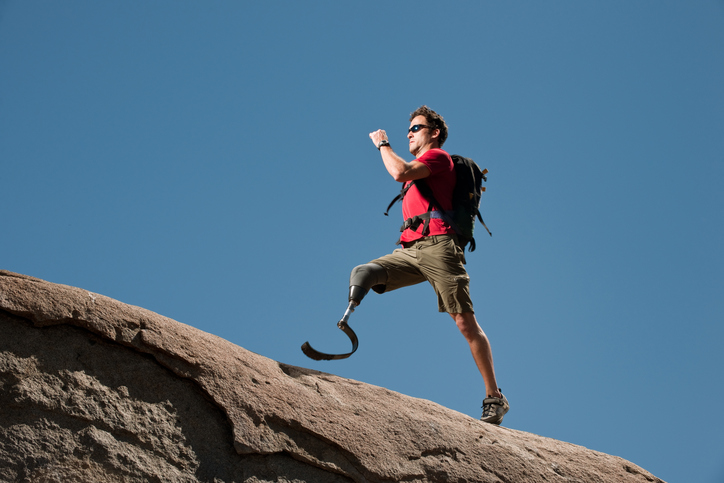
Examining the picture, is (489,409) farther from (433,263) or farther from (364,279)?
(364,279)

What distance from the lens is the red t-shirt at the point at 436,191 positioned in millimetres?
4652

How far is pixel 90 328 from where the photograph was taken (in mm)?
3084

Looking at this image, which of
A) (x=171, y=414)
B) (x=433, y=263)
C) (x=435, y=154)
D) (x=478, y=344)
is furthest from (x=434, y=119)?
(x=171, y=414)

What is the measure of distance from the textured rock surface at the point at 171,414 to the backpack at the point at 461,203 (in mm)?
1471

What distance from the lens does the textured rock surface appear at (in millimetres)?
2822

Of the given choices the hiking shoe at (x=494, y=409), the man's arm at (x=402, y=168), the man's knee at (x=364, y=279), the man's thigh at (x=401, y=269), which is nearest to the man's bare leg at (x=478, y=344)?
the hiking shoe at (x=494, y=409)

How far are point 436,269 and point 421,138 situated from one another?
1240 millimetres

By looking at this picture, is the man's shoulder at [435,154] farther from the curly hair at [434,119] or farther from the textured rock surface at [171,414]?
the textured rock surface at [171,414]

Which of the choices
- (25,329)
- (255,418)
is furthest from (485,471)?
(25,329)

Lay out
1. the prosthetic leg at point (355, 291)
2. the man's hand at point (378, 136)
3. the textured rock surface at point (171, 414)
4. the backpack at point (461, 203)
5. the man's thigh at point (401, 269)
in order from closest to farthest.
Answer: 1. the textured rock surface at point (171, 414)
2. the prosthetic leg at point (355, 291)
3. the man's thigh at point (401, 269)
4. the backpack at point (461, 203)
5. the man's hand at point (378, 136)

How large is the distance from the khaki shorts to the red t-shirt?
7 cm

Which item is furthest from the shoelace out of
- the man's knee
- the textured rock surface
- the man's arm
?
the man's arm

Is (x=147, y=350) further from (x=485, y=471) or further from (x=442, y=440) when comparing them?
(x=485, y=471)

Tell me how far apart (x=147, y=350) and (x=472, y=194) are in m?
2.77
